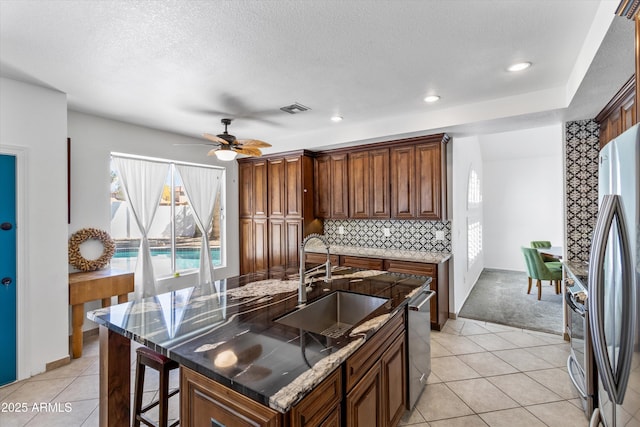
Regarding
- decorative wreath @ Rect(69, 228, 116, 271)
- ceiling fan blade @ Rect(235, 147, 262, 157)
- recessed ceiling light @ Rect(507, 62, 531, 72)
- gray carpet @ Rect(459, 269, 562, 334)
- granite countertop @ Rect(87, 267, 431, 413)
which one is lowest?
gray carpet @ Rect(459, 269, 562, 334)

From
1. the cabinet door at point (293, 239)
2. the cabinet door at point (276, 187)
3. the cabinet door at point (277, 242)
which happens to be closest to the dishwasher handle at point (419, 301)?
the cabinet door at point (293, 239)

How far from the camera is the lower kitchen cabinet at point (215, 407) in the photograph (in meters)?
1.07

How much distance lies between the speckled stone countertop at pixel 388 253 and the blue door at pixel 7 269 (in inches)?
129

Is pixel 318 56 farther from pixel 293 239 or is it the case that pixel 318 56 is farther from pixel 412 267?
pixel 293 239

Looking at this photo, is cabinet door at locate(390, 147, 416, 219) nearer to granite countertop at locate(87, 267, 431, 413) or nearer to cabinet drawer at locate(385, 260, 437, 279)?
cabinet drawer at locate(385, 260, 437, 279)

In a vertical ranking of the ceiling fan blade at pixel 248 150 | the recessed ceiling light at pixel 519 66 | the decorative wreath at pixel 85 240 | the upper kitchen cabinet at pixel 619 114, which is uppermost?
the recessed ceiling light at pixel 519 66

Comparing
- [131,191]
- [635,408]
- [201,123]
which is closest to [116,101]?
[201,123]

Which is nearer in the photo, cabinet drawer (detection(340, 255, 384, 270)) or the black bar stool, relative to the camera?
the black bar stool

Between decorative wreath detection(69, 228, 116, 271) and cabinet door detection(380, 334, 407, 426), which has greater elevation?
decorative wreath detection(69, 228, 116, 271)

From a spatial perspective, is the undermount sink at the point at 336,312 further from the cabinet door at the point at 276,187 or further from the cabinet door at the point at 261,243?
the cabinet door at the point at 261,243

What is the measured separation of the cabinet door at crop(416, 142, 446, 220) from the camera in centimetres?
384

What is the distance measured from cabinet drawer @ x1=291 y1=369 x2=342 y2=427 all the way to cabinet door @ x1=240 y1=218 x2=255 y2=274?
14.0ft

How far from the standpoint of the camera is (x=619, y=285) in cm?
108

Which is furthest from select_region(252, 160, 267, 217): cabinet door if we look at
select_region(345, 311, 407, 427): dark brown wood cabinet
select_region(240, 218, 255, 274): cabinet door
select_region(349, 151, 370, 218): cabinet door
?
Answer: select_region(345, 311, 407, 427): dark brown wood cabinet
